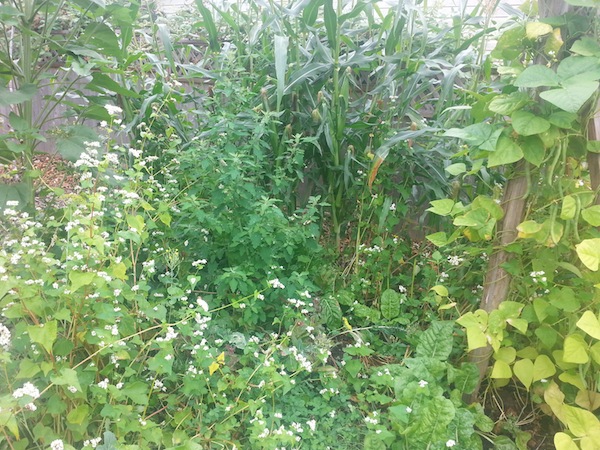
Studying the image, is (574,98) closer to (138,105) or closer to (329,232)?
(329,232)

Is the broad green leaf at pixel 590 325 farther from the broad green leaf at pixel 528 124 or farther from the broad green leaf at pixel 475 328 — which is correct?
the broad green leaf at pixel 528 124

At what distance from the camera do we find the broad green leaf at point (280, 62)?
90.2 inches

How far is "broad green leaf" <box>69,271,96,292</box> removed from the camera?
1.35 m

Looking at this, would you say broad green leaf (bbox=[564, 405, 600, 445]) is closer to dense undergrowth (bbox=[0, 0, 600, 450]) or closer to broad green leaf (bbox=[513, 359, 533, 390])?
dense undergrowth (bbox=[0, 0, 600, 450])

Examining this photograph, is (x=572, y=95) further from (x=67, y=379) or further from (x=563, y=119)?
(x=67, y=379)

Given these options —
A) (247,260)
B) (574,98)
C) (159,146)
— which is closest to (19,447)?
(247,260)

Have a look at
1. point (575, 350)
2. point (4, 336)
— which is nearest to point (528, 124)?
point (575, 350)

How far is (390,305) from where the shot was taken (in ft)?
7.59

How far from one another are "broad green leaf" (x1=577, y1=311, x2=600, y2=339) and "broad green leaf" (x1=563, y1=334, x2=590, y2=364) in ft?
0.44

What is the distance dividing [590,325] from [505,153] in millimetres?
618

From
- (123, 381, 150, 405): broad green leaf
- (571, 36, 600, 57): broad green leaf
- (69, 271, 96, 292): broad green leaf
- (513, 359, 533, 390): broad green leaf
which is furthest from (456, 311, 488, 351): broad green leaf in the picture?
(69, 271, 96, 292): broad green leaf

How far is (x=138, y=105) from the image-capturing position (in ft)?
9.55

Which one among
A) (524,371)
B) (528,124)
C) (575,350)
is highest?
(528,124)

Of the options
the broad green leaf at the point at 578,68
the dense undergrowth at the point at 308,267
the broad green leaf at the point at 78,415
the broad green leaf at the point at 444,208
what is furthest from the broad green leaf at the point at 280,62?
the broad green leaf at the point at 78,415
